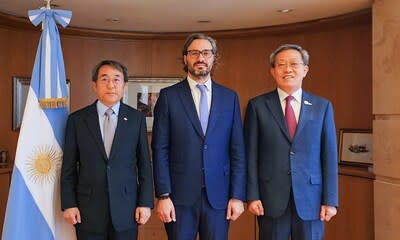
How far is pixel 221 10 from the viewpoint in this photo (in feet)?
12.3

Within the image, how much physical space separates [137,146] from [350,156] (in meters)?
2.46

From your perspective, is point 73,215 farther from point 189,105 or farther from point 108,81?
point 189,105

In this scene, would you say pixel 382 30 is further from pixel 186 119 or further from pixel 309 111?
pixel 186 119

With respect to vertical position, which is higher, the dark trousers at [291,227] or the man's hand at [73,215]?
the man's hand at [73,215]

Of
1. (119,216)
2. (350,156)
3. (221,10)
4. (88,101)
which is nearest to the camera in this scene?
(119,216)

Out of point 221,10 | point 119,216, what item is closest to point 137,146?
point 119,216

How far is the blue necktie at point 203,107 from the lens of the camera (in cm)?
228

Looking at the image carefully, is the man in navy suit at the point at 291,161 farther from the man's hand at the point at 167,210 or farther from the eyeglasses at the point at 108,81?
the eyeglasses at the point at 108,81

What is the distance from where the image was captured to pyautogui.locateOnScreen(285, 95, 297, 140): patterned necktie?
7.48 ft

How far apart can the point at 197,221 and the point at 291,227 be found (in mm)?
516

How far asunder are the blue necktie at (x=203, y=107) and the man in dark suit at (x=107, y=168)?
34 centimetres

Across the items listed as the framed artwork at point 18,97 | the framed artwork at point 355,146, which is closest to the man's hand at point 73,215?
the framed artwork at point 18,97

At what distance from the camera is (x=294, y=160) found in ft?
7.36

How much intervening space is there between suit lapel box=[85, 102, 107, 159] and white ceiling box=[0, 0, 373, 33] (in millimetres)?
1429
